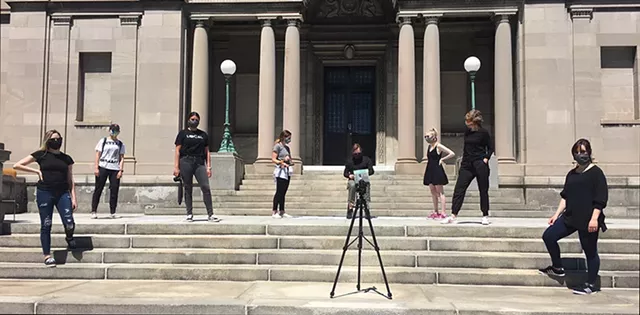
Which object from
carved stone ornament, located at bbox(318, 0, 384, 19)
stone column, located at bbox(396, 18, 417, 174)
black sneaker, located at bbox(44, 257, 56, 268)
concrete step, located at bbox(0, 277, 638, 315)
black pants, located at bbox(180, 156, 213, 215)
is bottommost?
concrete step, located at bbox(0, 277, 638, 315)

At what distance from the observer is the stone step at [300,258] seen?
8219mm

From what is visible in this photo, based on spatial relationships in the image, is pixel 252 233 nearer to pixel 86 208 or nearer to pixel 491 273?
pixel 491 273

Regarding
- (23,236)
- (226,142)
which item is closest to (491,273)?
(23,236)

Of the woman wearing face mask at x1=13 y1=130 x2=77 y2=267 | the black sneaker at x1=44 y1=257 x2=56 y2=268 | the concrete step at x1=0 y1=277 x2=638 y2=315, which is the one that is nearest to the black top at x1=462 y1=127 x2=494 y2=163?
the concrete step at x1=0 y1=277 x2=638 y2=315

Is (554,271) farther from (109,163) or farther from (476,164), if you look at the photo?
(109,163)

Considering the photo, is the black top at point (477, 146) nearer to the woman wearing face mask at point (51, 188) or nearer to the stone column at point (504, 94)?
the woman wearing face mask at point (51, 188)

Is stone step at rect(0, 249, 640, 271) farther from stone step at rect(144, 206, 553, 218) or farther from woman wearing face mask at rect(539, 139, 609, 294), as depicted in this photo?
stone step at rect(144, 206, 553, 218)

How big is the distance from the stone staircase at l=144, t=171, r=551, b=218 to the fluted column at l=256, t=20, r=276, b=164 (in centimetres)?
136

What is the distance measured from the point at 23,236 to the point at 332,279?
528 cm

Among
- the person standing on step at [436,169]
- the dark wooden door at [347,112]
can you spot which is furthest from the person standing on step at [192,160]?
the dark wooden door at [347,112]

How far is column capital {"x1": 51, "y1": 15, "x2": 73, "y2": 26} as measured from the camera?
2012 centimetres

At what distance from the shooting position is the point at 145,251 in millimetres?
8805

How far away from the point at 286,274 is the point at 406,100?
12197mm

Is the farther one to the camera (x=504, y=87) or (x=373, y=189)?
(x=504, y=87)
